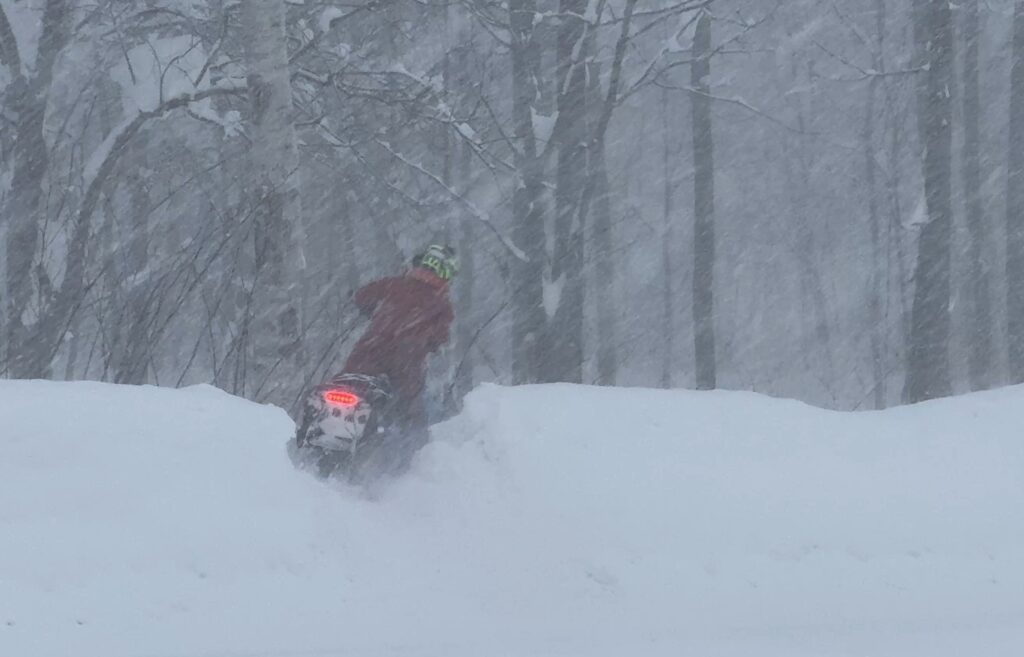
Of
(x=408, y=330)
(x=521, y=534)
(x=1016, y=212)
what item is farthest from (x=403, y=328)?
(x=1016, y=212)

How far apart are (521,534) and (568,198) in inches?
443

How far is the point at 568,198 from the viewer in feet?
62.7

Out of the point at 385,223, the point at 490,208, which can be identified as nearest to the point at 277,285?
the point at 385,223

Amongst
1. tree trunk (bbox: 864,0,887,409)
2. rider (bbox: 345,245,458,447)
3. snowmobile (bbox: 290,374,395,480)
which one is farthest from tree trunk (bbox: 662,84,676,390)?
snowmobile (bbox: 290,374,395,480)

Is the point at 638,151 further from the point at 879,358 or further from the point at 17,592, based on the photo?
the point at 17,592

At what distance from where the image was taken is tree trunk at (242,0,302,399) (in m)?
12.4

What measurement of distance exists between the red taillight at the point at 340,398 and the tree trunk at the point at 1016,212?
1572 centimetres

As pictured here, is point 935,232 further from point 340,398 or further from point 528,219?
point 340,398

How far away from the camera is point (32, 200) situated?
15750 millimetres

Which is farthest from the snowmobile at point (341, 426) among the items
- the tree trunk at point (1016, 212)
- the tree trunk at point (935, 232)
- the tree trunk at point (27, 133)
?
the tree trunk at point (1016, 212)

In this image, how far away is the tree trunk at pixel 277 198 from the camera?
12422 mm

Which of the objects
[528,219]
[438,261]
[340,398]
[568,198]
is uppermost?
[568,198]

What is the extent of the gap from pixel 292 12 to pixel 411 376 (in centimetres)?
771

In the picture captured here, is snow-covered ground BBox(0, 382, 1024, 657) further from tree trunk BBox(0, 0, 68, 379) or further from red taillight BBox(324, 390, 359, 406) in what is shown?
tree trunk BBox(0, 0, 68, 379)
